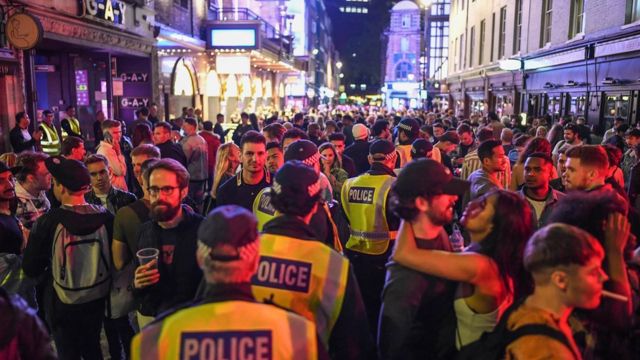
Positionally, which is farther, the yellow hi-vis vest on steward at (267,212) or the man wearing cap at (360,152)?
the man wearing cap at (360,152)

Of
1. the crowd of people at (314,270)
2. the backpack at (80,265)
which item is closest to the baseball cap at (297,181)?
the crowd of people at (314,270)

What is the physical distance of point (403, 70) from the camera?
3541 inches

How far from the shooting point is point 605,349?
9.05ft

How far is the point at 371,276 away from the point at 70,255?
279 cm

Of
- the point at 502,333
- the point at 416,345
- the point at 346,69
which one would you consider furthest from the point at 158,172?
the point at 346,69

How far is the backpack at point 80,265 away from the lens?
3775 millimetres

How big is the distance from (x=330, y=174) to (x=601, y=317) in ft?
15.3

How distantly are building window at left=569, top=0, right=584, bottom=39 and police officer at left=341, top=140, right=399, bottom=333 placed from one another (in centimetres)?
1346

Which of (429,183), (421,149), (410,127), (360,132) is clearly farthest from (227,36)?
(429,183)

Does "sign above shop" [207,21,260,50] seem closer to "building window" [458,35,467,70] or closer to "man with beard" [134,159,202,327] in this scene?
"building window" [458,35,467,70]

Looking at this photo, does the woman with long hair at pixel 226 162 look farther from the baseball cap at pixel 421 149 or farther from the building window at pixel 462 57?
the building window at pixel 462 57

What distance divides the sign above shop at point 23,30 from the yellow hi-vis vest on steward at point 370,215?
26.0 feet

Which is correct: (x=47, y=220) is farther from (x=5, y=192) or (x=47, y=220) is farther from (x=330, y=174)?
(x=330, y=174)

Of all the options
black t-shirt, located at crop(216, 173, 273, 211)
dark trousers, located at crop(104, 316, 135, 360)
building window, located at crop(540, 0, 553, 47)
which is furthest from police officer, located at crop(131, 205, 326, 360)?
building window, located at crop(540, 0, 553, 47)
